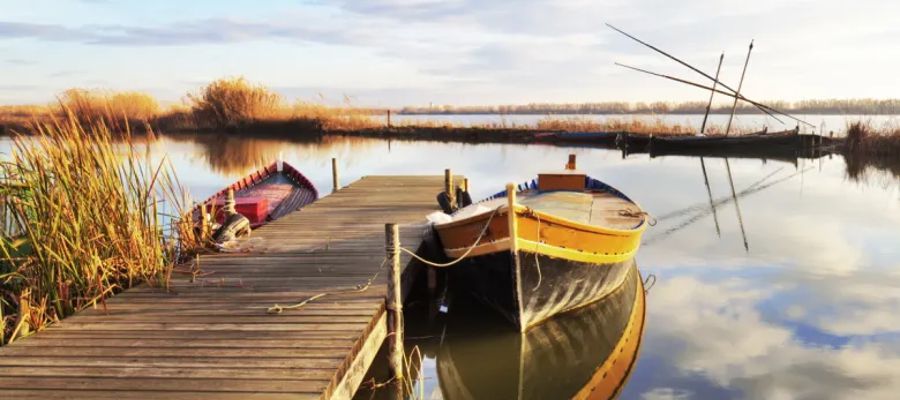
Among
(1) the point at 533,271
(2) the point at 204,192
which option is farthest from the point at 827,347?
(2) the point at 204,192

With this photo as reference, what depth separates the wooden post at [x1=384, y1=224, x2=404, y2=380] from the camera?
6125 millimetres

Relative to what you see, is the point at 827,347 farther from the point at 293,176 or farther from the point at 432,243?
the point at 293,176

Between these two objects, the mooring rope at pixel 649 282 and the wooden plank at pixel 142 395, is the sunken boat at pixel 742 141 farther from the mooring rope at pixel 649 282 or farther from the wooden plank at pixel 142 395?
the wooden plank at pixel 142 395

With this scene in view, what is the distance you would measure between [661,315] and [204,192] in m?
15.7

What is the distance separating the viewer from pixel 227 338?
17.3 ft

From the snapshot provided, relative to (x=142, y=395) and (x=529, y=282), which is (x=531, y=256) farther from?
(x=142, y=395)

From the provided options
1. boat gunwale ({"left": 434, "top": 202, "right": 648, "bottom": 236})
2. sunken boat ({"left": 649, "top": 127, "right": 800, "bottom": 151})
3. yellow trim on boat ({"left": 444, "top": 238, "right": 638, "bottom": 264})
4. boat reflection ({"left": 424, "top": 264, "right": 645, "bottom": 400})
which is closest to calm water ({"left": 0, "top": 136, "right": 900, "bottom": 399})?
boat reflection ({"left": 424, "top": 264, "right": 645, "bottom": 400})

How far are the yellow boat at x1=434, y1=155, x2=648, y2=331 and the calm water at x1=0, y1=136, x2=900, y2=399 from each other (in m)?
0.54

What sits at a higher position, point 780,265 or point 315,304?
point 315,304

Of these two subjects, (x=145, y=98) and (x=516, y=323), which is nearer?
(x=516, y=323)

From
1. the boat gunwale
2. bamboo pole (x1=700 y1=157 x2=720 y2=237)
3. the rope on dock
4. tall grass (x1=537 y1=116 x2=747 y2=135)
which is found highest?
tall grass (x1=537 y1=116 x2=747 y2=135)

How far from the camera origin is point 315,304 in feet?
20.3

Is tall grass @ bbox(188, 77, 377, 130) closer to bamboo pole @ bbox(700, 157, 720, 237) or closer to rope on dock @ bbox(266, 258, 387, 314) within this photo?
bamboo pole @ bbox(700, 157, 720, 237)

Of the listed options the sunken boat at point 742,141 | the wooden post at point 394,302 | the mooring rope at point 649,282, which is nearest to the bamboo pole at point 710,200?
the sunken boat at point 742,141
